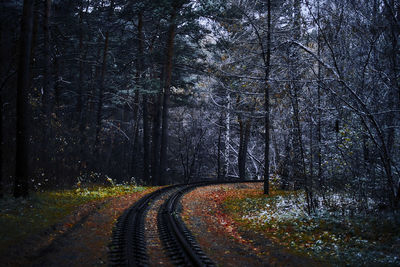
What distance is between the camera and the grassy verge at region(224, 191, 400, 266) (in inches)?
260

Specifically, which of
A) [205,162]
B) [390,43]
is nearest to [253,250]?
[390,43]

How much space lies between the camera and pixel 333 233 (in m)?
8.29

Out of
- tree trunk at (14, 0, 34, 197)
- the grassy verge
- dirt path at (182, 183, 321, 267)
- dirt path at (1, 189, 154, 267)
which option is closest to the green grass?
dirt path at (1, 189, 154, 267)

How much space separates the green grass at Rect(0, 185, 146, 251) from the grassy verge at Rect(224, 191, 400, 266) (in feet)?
19.5

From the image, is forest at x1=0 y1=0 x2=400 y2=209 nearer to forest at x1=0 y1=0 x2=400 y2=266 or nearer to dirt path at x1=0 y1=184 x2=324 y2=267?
forest at x1=0 y1=0 x2=400 y2=266

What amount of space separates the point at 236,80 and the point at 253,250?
9648mm

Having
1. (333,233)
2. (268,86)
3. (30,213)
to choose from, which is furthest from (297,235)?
(30,213)

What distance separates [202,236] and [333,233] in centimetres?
355

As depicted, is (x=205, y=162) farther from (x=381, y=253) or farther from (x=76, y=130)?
(x=381, y=253)

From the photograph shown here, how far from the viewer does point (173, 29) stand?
821 inches

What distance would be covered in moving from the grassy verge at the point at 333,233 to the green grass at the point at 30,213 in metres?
5.93

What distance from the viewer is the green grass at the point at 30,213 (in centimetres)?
709

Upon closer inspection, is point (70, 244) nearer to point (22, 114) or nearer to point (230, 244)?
point (230, 244)

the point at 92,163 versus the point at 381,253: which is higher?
the point at 92,163
